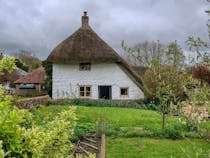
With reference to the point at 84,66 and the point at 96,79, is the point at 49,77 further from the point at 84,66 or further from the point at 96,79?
the point at 96,79

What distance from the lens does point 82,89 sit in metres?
31.4

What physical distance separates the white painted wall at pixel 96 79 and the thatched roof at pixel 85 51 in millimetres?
637

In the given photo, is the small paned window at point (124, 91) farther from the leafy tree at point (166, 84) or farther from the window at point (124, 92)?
the leafy tree at point (166, 84)

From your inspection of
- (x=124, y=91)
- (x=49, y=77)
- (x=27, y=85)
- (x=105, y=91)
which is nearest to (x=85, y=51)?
(x=105, y=91)

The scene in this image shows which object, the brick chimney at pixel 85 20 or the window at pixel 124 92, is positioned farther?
the brick chimney at pixel 85 20

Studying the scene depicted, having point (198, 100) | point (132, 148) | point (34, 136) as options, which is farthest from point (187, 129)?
point (34, 136)

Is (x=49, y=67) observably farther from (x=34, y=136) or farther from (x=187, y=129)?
(x=34, y=136)

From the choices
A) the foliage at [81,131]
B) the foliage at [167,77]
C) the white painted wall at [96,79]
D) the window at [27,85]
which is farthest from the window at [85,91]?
the foliage at [167,77]

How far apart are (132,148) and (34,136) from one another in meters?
8.69

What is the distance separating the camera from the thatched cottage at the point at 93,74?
102 ft

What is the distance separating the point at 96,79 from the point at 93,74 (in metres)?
0.52

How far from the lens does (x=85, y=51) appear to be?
31.6 meters

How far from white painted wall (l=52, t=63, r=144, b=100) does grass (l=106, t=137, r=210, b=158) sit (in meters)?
20.0

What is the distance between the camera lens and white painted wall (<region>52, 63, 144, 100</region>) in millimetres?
31281
